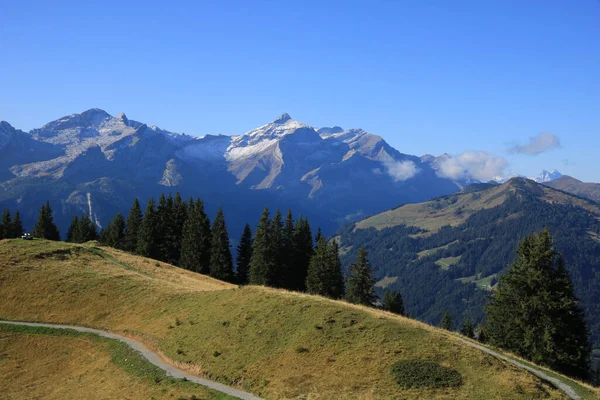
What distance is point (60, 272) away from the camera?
219 ft

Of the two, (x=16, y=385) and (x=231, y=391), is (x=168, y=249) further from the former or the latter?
(x=231, y=391)

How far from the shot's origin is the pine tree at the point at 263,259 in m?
91.1

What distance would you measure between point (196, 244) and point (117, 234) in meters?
36.3

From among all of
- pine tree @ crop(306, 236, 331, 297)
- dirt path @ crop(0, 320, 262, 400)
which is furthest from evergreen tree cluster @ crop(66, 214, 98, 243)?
dirt path @ crop(0, 320, 262, 400)

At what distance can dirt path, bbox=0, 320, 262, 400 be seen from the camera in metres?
35.5

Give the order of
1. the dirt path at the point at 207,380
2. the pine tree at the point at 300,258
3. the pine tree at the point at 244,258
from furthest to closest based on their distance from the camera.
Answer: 1. the pine tree at the point at 244,258
2. the pine tree at the point at 300,258
3. the dirt path at the point at 207,380

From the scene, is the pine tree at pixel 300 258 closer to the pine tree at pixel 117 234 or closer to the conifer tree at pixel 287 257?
the conifer tree at pixel 287 257

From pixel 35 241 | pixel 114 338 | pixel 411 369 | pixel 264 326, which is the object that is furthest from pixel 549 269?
pixel 35 241

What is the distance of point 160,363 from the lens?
4216 cm

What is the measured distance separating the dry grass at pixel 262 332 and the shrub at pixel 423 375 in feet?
2.19

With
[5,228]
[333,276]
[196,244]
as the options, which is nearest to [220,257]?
[196,244]

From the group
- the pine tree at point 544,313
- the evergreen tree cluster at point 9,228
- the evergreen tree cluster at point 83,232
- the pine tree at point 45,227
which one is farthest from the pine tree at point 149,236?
the pine tree at point 544,313

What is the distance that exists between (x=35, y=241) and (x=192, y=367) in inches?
2155

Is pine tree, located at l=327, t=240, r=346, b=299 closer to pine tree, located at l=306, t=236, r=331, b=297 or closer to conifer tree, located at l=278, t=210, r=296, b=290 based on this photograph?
pine tree, located at l=306, t=236, r=331, b=297
